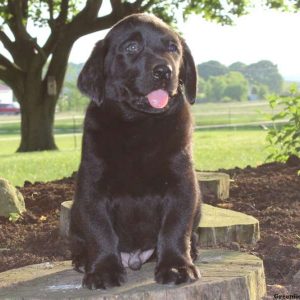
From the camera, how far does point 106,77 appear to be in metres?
4.08

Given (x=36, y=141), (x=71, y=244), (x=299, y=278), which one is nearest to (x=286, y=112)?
(x=299, y=278)

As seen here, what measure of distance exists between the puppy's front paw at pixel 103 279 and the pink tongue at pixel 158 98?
0.99m

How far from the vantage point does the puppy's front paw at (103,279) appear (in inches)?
150

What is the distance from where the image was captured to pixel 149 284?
3.85m

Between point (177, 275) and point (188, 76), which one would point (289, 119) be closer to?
point (188, 76)

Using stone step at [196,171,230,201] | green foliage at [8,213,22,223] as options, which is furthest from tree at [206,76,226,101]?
green foliage at [8,213,22,223]

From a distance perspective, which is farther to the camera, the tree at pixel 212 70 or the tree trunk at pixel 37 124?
the tree at pixel 212 70

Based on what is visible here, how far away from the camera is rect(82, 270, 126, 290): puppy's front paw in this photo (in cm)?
380

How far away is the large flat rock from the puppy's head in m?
1.02

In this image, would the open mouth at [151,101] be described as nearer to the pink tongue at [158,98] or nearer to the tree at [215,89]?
the pink tongue at [158,98]

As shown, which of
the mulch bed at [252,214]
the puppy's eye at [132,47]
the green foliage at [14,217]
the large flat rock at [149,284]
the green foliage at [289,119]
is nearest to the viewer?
the large flat rock at [149,284]

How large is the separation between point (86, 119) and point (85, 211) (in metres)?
0.56

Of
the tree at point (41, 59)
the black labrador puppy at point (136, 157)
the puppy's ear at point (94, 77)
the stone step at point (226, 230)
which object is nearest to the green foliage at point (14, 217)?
the stone step at point (226, 230)

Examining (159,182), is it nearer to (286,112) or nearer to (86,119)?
(86,119)
